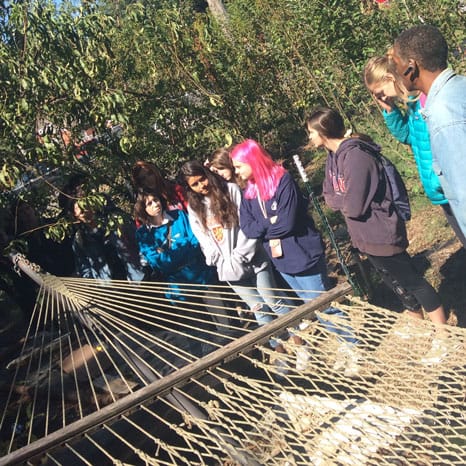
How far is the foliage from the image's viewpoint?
3039 millimetres

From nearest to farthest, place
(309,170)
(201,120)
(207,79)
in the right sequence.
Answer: (201,120) → (207,79) → (309,170)

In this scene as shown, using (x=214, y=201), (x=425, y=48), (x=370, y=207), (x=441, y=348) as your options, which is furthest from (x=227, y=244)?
(x=425, y=48)

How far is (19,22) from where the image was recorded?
3.02 m

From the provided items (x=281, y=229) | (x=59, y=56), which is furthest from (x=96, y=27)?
(x=281, y=229)

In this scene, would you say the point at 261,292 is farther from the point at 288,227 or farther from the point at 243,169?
the point at 243,169

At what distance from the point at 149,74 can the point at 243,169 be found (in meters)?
1.37

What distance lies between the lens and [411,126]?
2.54 metres

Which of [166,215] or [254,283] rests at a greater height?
[166,215]

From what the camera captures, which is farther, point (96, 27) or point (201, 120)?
point (201, 120)

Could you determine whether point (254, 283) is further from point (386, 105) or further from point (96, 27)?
point (96, 27)

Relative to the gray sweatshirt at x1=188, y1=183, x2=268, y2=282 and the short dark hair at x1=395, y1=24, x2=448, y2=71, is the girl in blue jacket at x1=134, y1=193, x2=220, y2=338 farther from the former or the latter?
the short dark hair at x1=395, y1=24, x2=448, y2=71

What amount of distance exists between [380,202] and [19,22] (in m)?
2.24

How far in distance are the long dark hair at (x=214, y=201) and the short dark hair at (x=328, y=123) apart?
69 centimetres

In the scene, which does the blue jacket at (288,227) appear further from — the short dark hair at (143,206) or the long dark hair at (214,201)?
the short dark hair at (143,206)
